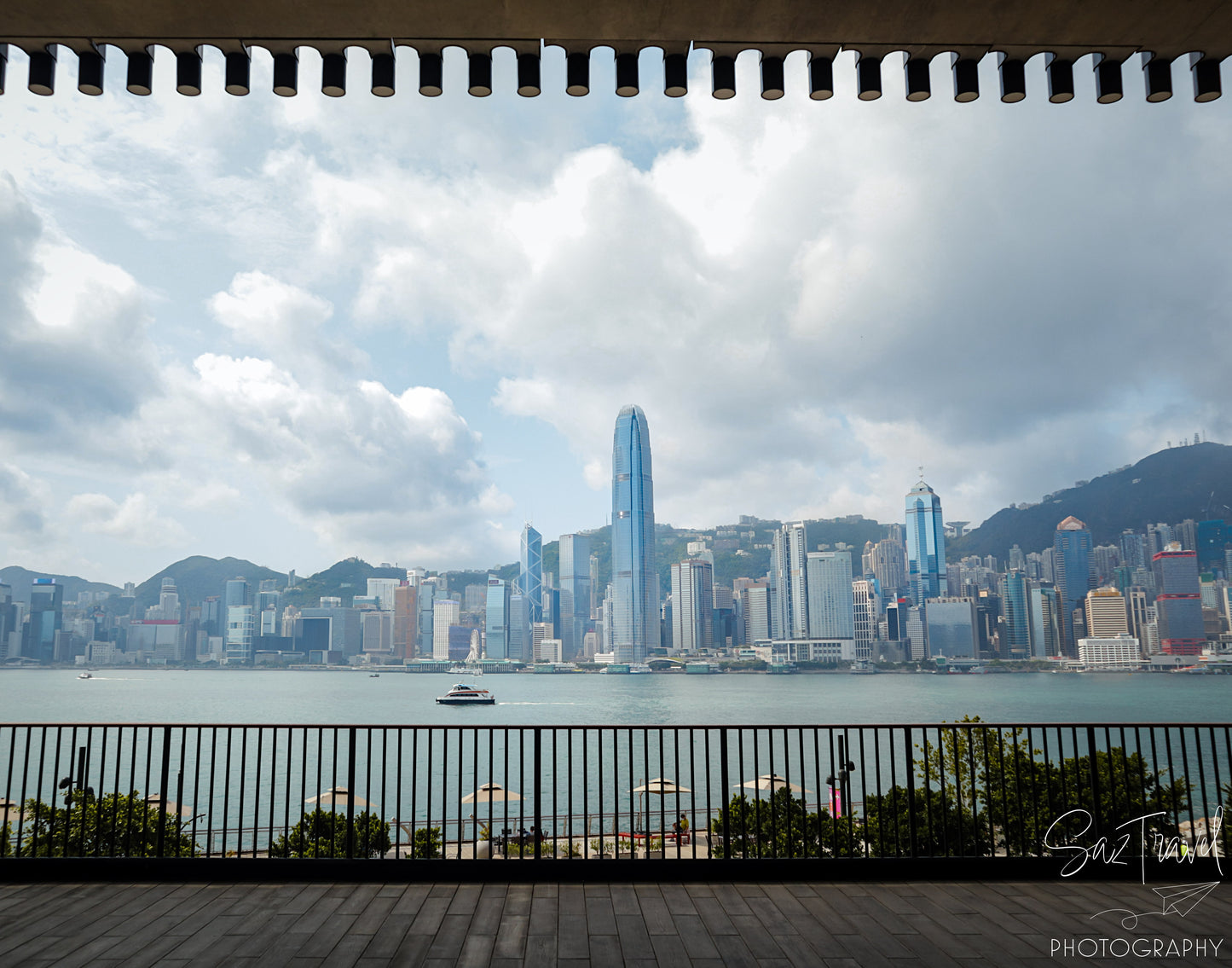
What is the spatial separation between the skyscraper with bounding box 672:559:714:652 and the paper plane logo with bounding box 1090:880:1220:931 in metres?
103

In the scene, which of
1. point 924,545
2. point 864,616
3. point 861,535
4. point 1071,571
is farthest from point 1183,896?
point 861,535

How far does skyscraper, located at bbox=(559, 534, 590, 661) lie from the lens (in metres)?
118

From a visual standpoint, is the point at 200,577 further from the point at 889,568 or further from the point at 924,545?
the point at 924,545

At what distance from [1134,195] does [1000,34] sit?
135144mm

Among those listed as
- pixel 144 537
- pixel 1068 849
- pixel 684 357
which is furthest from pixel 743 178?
pixel 144 537

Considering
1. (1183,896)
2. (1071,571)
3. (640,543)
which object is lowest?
(1183,896)

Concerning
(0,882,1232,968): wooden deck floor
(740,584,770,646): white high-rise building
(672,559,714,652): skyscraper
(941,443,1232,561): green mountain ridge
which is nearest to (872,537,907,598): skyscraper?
(941,443,1232,561): green mountain ridge

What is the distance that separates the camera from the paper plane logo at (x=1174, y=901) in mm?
3691

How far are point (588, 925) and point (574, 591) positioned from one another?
127 m

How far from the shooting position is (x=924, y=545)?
10406 cm

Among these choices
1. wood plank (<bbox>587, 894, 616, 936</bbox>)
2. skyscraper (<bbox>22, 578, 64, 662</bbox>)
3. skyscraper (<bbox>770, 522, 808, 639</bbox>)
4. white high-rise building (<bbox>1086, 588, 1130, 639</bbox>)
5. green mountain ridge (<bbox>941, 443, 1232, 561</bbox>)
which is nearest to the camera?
wood plank (<bbox>587, 894, 616, 936</bbox>)

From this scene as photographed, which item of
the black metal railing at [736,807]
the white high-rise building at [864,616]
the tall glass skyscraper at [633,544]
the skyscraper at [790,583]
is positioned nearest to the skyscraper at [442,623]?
the tall glass skyscraper at [633,544]

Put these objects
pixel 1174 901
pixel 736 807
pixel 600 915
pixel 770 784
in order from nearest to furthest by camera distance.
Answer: pixel 600 915 < pixel 1174 901 < pixel 770 784 < pixel 736 807

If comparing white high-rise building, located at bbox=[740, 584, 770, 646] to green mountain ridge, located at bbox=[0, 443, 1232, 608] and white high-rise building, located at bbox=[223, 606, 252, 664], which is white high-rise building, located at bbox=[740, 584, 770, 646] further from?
white high-rise building, located at bbox=[223, 606, 252, 664]
